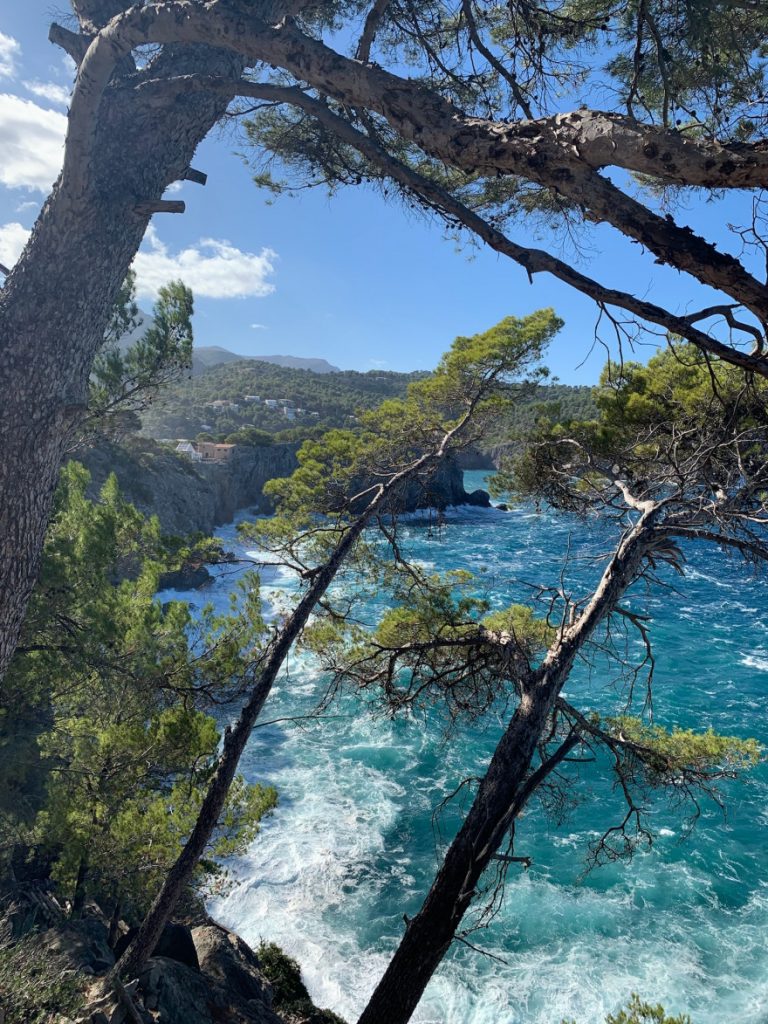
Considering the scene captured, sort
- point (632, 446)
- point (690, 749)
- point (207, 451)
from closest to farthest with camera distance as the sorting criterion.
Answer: point (690, 749)
point (632, 446)
point (207, 451)

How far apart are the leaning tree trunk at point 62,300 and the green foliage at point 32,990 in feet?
8.64

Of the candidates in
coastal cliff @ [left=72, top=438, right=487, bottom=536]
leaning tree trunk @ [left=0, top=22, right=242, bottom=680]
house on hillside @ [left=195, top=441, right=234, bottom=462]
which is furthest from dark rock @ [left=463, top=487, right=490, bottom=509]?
leaning tree trunk @ [left=0, top=22, right=242, bottom=680]

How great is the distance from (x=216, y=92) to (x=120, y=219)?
25.4 inches

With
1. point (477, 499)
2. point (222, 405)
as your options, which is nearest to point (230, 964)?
point (477, 499)

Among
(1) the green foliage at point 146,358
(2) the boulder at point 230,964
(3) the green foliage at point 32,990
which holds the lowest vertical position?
(2) the boulder at point 230,964

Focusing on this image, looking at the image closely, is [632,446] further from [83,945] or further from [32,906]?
[32,906]

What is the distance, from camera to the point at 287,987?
7977 mm

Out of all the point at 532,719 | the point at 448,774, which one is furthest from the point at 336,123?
the point at 448,774

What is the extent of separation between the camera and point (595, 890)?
10.1 meters

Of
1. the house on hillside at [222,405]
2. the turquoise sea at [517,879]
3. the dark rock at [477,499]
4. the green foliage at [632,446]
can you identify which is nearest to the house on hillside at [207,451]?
the dark rock at [477,499]

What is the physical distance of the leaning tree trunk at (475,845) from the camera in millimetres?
3541

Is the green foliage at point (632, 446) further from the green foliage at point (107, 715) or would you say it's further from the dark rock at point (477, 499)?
the dark rock at point (477, 499)

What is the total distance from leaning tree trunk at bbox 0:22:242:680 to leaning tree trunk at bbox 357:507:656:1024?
2.96 m

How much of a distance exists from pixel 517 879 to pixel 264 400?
238 feet
